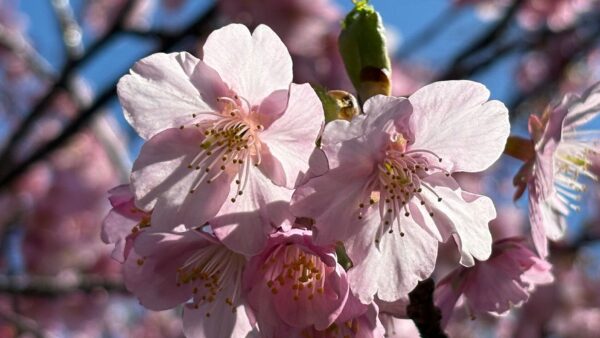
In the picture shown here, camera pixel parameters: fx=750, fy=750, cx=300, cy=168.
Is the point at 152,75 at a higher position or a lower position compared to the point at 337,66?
higher

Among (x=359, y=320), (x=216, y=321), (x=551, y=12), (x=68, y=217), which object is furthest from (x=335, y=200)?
(x=551, y=12)

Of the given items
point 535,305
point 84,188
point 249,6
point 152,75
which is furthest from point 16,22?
point 152,75

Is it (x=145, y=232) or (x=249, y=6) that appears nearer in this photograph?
(x=145, y=232)

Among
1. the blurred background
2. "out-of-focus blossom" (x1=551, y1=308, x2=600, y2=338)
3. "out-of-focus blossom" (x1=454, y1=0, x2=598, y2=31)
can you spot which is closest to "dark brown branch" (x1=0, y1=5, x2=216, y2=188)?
the blurred background

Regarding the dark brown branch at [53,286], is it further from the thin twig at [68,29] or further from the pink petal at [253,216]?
the pink petal at [253,216]

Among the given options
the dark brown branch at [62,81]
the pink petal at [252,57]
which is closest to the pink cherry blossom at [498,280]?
the pink petal at [252,57]

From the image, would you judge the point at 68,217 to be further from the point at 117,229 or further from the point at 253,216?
the point at 253,216

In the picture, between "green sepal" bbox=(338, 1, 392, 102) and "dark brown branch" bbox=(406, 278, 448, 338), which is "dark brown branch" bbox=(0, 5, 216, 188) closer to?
"green sepal" bbox=(338, 1, 392, 102)

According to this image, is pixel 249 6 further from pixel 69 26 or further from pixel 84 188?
pixel 84 188
